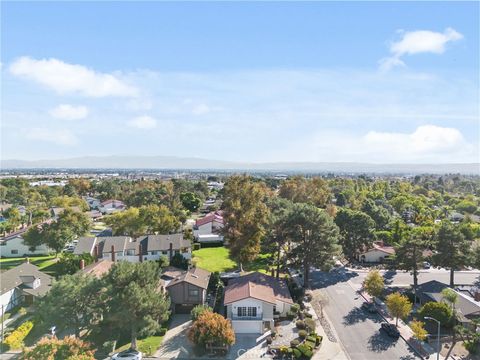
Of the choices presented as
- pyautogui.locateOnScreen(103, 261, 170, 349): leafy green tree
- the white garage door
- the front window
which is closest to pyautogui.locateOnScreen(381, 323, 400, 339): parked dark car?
the white garage door

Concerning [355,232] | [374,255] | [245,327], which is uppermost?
[355,232]

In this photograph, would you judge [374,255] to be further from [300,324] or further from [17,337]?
[17,337]

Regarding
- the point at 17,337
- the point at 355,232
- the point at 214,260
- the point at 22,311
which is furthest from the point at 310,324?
the point at 22,311

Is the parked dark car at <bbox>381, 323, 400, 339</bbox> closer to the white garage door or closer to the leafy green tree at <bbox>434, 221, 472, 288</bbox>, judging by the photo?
the white garage door

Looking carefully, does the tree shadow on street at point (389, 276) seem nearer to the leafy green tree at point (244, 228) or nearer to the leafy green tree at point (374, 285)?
the leafy green tree at point (374, 285)

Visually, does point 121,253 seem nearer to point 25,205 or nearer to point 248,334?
point 248,334
